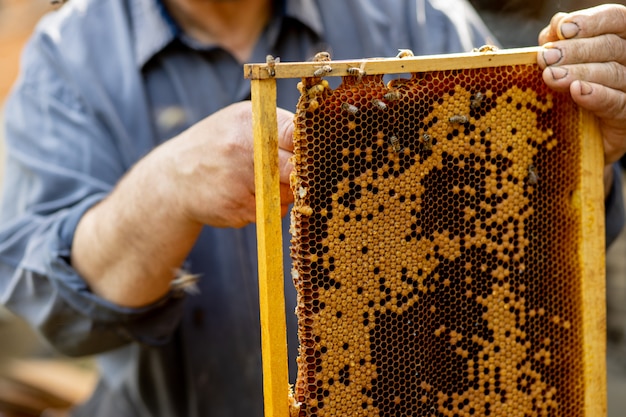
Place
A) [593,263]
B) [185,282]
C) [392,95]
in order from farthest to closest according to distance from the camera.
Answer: [185,282], [593,263], [392,95]

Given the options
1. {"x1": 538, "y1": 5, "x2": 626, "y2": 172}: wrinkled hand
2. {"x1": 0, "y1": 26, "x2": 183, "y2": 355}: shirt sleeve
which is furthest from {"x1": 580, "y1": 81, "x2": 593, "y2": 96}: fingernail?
{"x1": 0, "y1": 26, "x2": 183, "y2": 355}: shirt sleeve

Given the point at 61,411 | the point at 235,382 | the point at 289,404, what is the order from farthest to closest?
the point at 61,411 < the point at 235,382 < the point at 289,404

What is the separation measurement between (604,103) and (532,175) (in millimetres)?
234

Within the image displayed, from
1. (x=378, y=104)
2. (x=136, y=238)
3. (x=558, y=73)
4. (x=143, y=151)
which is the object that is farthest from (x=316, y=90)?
(x=143, y=151)

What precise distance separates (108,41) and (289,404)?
1774 mm

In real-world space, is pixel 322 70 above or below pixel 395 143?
above

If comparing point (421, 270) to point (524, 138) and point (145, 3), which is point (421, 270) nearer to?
point (524, 138)

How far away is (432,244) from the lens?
5.24 ft

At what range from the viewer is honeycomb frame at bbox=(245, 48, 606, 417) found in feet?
4.82

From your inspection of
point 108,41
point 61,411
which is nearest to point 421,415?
point 108,41

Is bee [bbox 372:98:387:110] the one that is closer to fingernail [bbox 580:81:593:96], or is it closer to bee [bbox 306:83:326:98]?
bee [bbox 306:83:326:98]

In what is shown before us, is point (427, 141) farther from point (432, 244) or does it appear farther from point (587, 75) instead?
point (587, 75)

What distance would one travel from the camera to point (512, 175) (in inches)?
64.6

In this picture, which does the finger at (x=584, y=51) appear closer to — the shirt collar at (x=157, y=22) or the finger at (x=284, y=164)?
the finger at (x=284, y=164)
